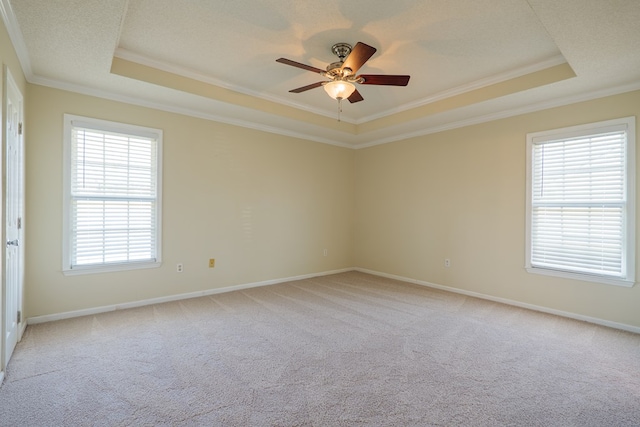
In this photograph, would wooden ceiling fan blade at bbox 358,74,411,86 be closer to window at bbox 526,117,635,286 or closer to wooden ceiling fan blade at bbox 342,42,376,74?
wooden ceiling fan blade at bbox 342,42,376,74

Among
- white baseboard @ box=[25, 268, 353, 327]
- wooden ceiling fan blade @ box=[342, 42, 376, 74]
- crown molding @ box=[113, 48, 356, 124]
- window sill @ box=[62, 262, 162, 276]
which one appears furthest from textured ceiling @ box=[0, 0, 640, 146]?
white baseboard @ box=[25, 268, 353, 327]

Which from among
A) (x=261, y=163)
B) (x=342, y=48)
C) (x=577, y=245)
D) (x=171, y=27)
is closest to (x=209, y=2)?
(x=171, y=27)

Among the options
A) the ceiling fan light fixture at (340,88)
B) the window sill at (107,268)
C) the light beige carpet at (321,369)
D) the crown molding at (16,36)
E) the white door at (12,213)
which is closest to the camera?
the light beige carpet at (321,369)

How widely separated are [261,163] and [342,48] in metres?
2.48

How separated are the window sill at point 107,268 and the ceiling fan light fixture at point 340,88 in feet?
9.96

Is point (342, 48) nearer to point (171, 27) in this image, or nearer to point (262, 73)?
point (262, 73)

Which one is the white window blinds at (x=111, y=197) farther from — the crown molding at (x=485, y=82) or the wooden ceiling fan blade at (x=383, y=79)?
the crown molding at (x=485, y=82)

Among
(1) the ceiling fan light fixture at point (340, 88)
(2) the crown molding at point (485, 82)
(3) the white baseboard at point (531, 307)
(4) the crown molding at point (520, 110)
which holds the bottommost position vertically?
(3) the white baseboard at point (531, 307)

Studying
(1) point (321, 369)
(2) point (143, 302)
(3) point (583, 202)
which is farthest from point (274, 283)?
(3) point (583, 202)

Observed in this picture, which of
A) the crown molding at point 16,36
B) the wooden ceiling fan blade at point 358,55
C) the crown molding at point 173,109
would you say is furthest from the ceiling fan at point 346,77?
the crown molding at point 173,109

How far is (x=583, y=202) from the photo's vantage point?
3.64m

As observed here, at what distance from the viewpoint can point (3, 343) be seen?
7.52 ft

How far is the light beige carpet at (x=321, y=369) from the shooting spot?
6.36 feet

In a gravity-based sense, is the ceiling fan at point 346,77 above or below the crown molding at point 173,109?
below
